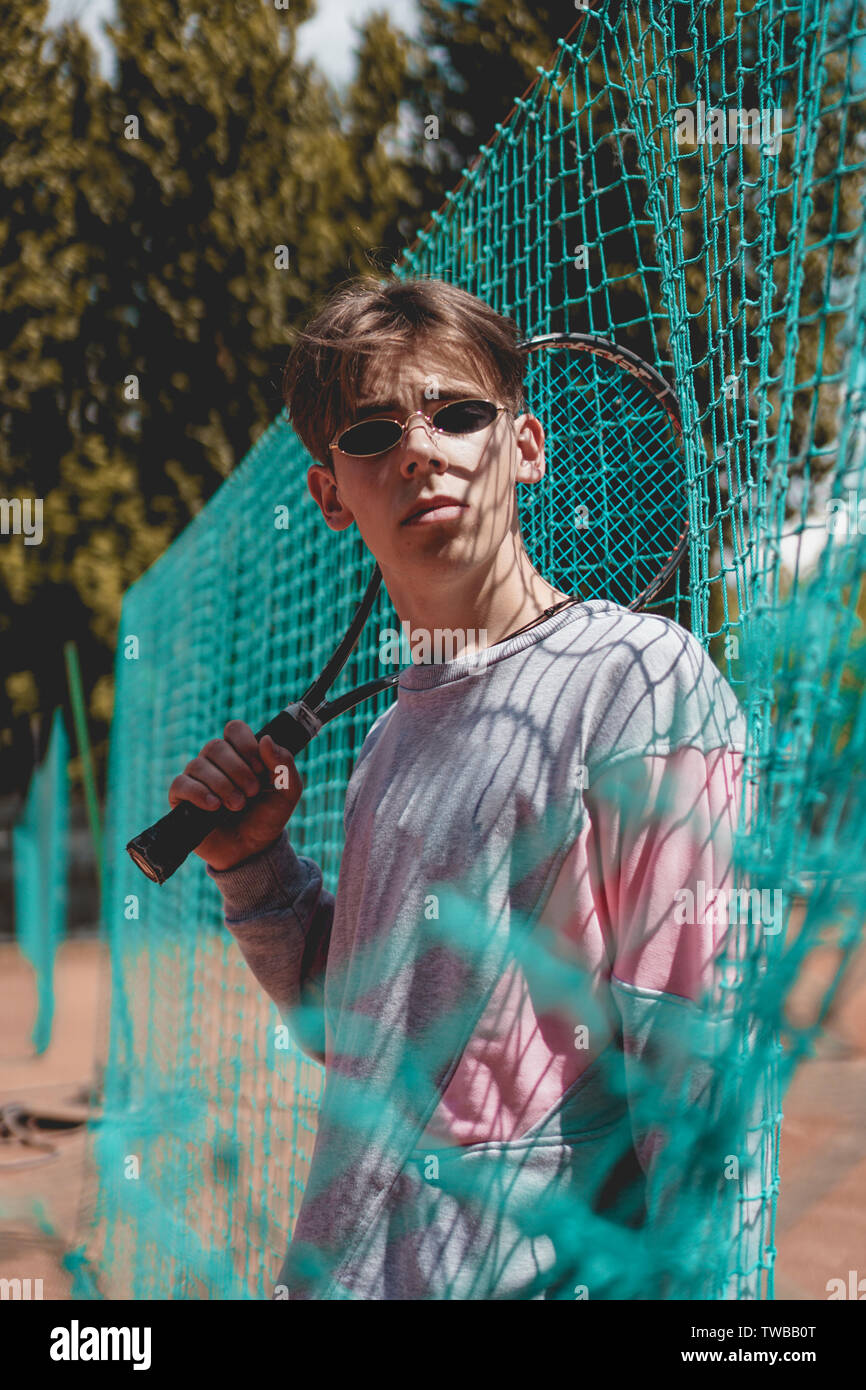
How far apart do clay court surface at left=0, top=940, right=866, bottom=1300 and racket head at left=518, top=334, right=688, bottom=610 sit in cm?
101

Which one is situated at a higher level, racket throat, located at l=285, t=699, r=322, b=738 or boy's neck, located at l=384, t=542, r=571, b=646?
boy's neck, located at l=384, t=542, r=571, b=646

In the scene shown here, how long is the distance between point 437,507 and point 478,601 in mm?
114

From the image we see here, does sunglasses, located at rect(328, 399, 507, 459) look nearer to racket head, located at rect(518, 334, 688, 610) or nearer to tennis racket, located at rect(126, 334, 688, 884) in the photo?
tennis racket, located at rect(126, 334, 688, 884)

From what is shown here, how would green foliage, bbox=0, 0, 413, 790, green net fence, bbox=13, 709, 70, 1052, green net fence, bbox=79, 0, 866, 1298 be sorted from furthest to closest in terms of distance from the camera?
1. green foliage, bbox=0, 0, 413, 790
2. green net fence, bbox=13, 709, 70, 1052
3. green net fence, bbox=79, 0, 866, 1298

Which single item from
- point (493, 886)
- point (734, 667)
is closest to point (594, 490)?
point (734, 667)

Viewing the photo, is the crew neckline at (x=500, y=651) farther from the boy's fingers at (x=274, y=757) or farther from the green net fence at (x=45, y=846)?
the green net fence at (x=45, y=846)

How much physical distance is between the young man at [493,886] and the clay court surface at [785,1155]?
18 centimetres

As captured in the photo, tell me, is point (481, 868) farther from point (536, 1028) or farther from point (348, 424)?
point (348, 424)

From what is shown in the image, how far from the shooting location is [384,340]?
1452 mm

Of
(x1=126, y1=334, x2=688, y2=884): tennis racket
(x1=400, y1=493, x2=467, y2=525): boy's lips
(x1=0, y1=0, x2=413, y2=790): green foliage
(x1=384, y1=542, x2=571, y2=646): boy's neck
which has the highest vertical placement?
(x1=0, y1=0, x2=413, y2=790): green foliage

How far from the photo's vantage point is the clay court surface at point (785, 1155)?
119cm

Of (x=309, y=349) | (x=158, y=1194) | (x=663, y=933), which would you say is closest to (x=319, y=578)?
(x=309, y=349)

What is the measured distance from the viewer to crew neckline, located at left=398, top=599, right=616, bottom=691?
1339 millimetres

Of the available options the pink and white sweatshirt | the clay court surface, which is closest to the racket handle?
the pink and white sweatshirt
